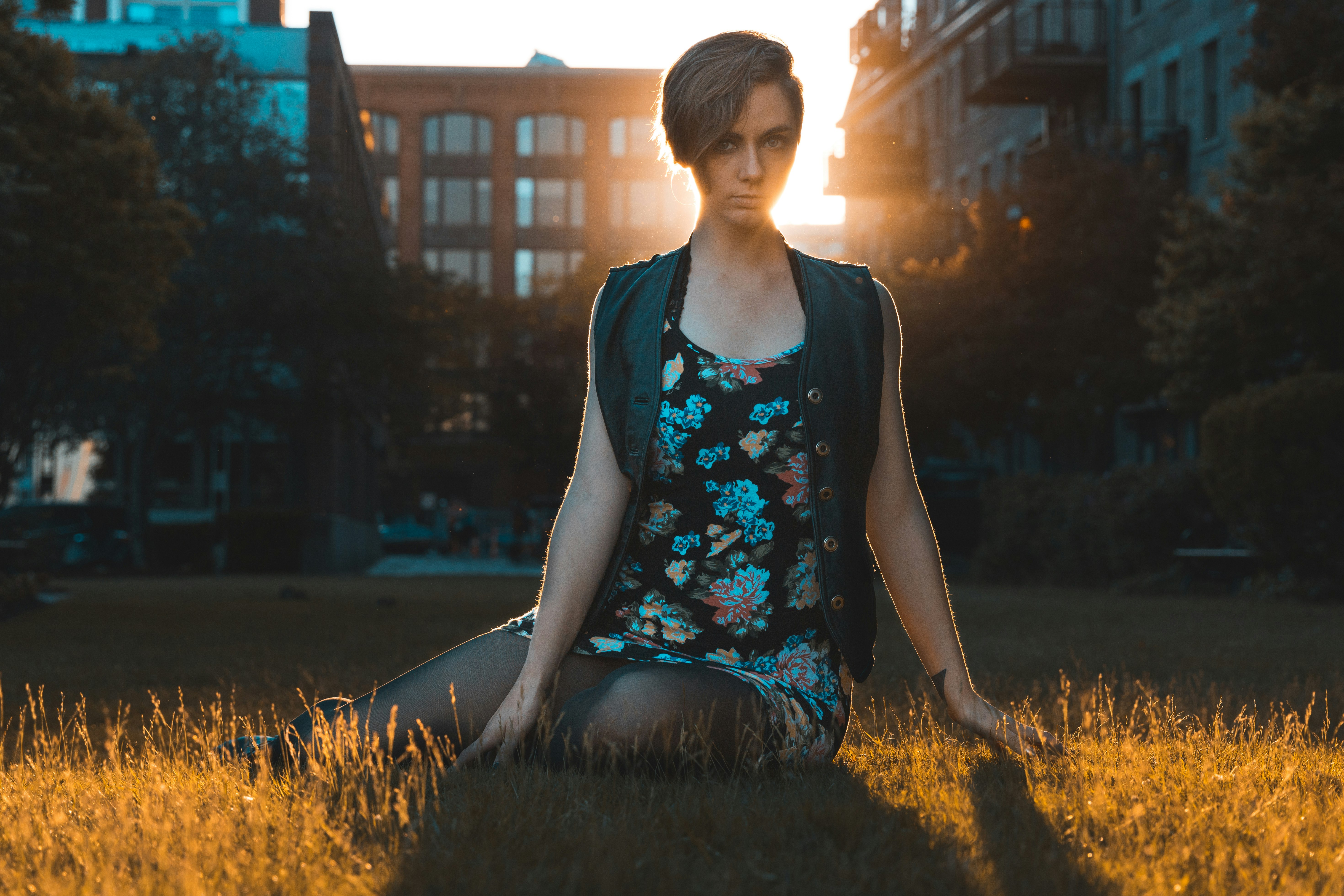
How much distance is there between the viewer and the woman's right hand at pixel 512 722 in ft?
10.1

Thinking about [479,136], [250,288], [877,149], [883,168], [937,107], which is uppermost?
[479,136]

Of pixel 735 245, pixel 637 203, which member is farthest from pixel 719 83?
pixel 637 203

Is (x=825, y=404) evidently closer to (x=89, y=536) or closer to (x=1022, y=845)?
(x=1022, y=845)

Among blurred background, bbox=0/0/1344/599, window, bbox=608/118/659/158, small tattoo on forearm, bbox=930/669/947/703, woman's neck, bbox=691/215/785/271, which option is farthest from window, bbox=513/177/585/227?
small tattoo on forearm, bbox=930/669/947/703

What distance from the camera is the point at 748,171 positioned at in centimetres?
324

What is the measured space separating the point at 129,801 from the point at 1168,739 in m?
2.49

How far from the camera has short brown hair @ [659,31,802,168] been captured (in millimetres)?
3143

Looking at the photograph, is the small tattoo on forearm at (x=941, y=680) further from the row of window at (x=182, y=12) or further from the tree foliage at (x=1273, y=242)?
the row of window at (x=182, y=12)

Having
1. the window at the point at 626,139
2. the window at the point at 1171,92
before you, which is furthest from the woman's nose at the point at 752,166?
the window at the point at 626,139

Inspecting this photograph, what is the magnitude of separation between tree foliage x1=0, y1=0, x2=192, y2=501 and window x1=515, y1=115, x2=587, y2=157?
2386 inches

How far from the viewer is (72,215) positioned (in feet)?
41.2

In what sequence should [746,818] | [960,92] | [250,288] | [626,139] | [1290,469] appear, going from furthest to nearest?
1. [626,139]
2. [960,92]
3. [250,288]
4. [1290,469]
5. [746,818]

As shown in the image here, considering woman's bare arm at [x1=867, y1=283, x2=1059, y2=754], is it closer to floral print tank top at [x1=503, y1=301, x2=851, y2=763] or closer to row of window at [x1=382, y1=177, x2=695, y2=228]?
floral print tank top at [x1=503, y1=301, x2=851, y2=763]

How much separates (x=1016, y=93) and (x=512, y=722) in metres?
36.0
